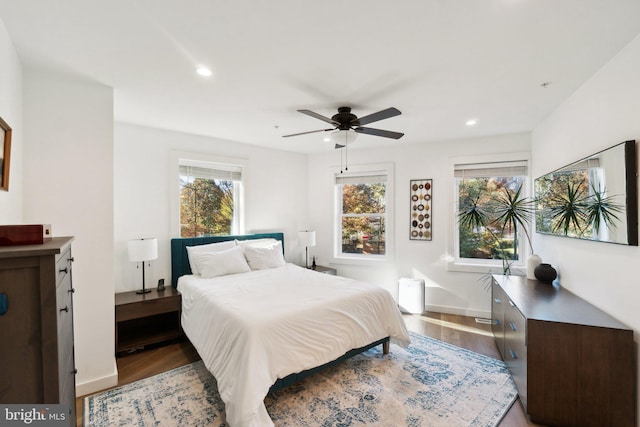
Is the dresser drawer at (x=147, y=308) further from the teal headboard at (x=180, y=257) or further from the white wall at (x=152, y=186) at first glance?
the white wall at (x=152, y=186)

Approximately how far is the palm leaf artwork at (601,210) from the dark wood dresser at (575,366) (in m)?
0.65

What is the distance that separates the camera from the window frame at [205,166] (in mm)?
3746

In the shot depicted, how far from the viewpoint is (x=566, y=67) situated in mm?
2131

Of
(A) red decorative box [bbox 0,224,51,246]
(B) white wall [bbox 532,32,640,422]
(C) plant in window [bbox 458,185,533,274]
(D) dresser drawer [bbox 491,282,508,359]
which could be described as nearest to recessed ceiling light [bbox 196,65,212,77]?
(A) red decorative box [bbox 0,224,51,246]

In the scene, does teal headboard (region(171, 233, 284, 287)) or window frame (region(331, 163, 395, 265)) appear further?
window frame (region(331, 163, 395, 265))

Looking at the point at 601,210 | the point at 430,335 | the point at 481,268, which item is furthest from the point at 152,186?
the point at 481,268

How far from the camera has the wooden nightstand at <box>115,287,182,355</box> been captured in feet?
9.52

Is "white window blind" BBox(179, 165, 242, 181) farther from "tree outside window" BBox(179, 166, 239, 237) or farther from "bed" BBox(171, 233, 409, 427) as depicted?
"bed" BBox(171, 233, 409, 427)

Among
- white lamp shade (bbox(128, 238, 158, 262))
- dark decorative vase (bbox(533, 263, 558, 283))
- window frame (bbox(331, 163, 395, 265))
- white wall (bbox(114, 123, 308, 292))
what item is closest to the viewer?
dark decorative vase (bbox(533, 263, 558, 283))

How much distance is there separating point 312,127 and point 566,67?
2443 millimetres

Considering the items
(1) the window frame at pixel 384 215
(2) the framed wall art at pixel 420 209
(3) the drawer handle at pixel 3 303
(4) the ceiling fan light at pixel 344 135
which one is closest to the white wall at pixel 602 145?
(2) the framed wall art at pixel 420 209

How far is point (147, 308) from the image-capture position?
299cm

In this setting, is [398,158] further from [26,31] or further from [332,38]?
[26,31]

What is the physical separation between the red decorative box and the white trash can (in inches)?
158
